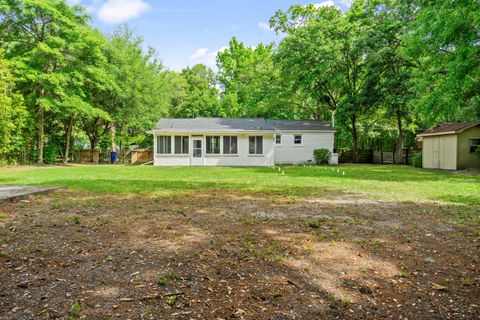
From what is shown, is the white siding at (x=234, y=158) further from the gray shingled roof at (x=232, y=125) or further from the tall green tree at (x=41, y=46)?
the tall green tree at (x=41, y=46)

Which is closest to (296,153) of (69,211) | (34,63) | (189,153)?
(189,153)

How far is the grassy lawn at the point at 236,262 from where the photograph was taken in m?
2.41

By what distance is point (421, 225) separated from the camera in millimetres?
5000

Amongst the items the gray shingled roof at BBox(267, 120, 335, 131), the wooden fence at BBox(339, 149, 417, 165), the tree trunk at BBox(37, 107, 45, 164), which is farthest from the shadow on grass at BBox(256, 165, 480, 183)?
the tree trunk at BBox(37, 107, 45, 164)

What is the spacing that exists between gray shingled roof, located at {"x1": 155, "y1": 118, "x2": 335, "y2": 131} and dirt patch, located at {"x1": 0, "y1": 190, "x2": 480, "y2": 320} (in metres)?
16.6

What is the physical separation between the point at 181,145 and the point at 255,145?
5.23 meters

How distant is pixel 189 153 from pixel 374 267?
19.4 m

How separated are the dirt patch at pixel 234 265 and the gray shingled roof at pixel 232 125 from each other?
16579 millimetres

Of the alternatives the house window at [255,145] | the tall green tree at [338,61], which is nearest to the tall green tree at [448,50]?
the tall green tree at [338,61]

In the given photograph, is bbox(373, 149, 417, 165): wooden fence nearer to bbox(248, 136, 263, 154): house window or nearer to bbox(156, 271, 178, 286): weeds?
bbox(248, 136, 263, 154): house window

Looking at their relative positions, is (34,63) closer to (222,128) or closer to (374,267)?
(222,128)

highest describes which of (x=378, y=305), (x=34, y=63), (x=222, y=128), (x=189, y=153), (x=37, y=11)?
(x=37, y=11)

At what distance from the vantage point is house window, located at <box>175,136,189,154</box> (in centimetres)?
2198

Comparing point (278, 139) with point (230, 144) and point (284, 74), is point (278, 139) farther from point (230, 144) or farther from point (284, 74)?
point (284, 74)
